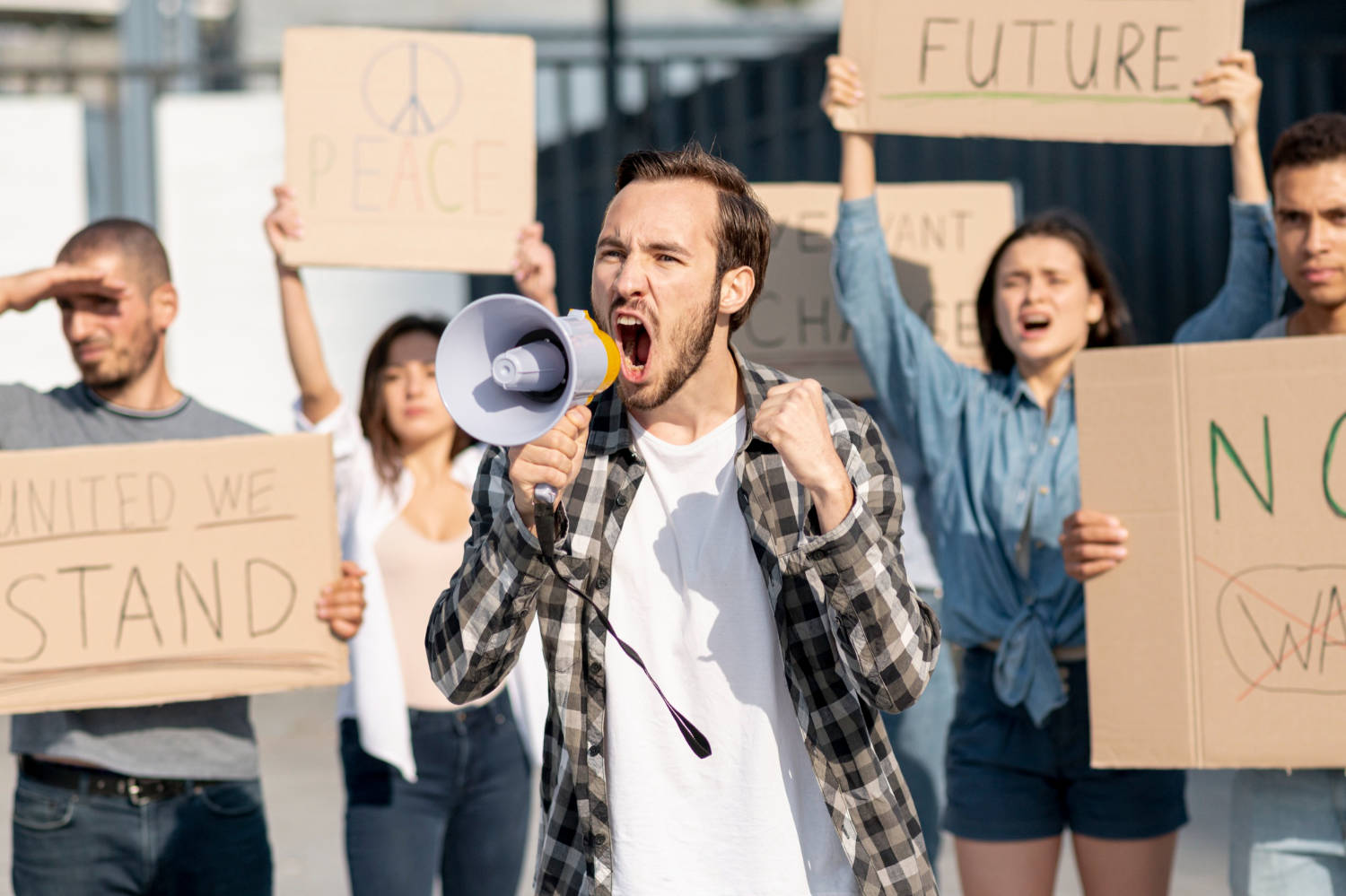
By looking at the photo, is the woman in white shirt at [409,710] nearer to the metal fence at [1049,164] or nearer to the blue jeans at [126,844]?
the blue jeans at [126,844]

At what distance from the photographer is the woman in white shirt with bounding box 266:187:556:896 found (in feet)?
11.3

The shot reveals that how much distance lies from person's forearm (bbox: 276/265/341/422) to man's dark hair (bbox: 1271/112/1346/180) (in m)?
2.05

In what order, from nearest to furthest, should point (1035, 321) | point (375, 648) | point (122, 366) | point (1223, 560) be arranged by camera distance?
point (1223, 560), point (122, 366), point (1035, 321), point (375, 648)

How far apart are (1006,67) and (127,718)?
7.72 feet

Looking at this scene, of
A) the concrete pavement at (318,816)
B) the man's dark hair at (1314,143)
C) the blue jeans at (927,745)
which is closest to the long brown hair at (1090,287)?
the man's dark hair at (1314,143)

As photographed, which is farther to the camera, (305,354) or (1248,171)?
(305,354)

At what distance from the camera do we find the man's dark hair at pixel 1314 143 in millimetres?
2818

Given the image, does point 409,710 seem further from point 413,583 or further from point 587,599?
point 587,599

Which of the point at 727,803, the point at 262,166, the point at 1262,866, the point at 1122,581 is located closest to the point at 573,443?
the point at 727,803

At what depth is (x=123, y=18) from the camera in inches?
372

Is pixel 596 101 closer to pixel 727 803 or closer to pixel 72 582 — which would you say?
pixel 72 582

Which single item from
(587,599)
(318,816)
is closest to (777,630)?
(587,599)

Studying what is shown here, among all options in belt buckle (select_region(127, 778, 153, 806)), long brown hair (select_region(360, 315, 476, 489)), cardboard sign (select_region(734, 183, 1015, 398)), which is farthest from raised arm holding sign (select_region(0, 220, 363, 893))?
cardboard sign (select_region(734, 183, 1015, 398))

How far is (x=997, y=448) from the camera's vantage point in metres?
3.17
